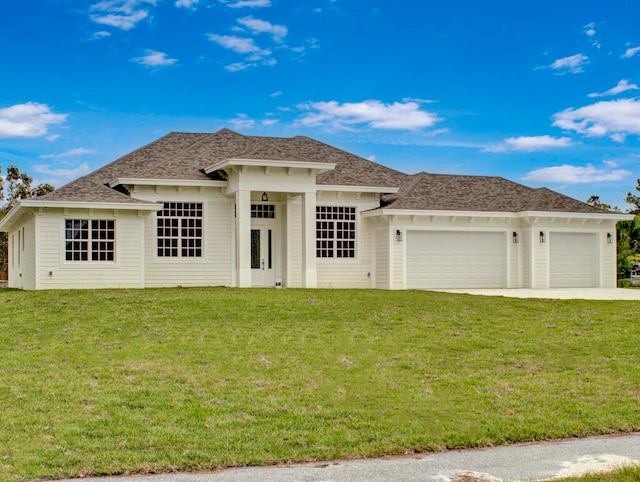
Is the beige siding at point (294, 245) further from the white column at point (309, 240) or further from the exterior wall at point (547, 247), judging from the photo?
the exterior wall at point (547, 247)

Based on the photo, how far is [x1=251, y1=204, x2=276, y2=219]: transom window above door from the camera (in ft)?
86.7

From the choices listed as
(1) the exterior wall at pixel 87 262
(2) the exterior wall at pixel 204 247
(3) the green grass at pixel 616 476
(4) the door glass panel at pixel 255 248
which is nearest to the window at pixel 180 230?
(2) the exterior wall at pixel 204 247

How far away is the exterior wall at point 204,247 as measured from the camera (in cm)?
2477

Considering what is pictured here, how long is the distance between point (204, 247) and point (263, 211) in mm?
2543

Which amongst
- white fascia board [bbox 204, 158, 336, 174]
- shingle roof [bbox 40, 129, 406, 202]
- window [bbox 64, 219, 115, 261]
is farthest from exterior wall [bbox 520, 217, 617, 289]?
window [bbox 64, 219, 115, 261]

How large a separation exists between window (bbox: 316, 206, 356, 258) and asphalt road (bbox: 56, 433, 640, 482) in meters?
18.5

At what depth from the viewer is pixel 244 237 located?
24516mm

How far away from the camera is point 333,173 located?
2738 centimetres

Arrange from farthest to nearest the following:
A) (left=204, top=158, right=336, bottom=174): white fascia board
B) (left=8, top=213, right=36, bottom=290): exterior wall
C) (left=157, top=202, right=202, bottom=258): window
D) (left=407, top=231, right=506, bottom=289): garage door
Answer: (left=407, top=231, right=506, bottom=289): garage door < (left=157, top=202, right=202, bottom=258): window < (left=8, top=213, right=36, bottom=290): exterior wall < (left=204, top=158, right=336, bottom=174): white fascia board

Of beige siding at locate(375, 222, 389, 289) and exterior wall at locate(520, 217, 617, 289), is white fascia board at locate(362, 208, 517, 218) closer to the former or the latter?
beige siding at locate(375, 222, 389, 289)

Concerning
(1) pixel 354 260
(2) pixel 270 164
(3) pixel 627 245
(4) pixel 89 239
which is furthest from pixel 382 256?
(3) pixel 627 245

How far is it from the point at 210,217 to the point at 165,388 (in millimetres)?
15265

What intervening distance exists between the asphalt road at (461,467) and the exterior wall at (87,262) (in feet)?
55.8

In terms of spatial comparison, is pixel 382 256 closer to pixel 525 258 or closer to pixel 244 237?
pixel 244 237
